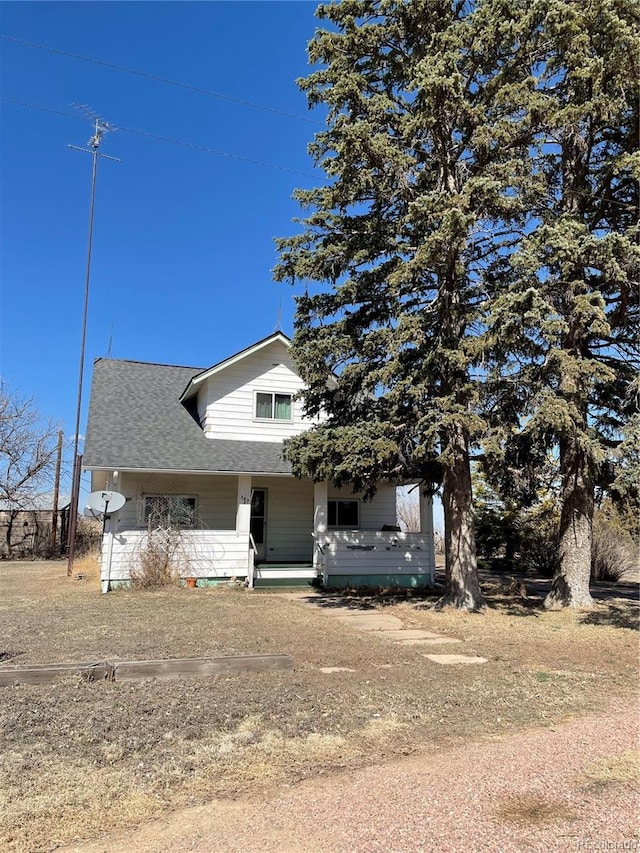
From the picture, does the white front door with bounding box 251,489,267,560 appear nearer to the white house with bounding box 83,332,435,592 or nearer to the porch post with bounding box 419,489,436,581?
the white house with bounding box 83,332,435,592

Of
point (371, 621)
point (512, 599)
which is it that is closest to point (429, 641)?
point (371, 621)

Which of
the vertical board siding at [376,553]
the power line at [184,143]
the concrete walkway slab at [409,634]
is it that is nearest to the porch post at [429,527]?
the vertical board siding at [376,553]

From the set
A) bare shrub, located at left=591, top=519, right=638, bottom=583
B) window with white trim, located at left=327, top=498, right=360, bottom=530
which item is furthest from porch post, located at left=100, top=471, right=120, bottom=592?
bare shrub, located at left=591, top=519, right=638, bottom=583

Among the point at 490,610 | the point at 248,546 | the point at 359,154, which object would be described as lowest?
the point at 490,610

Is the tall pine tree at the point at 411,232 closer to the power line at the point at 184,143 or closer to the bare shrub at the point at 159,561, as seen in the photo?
the power line at the point at 184,143

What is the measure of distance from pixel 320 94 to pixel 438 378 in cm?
602

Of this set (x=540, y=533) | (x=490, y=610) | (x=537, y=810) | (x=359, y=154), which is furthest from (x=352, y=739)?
(x=540, y=533)

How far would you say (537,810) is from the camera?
336 cm

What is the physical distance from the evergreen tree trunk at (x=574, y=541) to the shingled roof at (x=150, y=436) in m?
6.71

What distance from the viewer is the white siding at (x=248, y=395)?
16.2 meters

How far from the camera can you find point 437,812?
3.33 metres

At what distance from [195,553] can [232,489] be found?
2572mm

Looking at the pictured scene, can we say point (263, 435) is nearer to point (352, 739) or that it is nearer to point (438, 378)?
point (438, 378)

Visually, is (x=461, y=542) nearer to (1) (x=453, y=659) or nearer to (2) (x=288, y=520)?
(1) (x=453, y=659)
